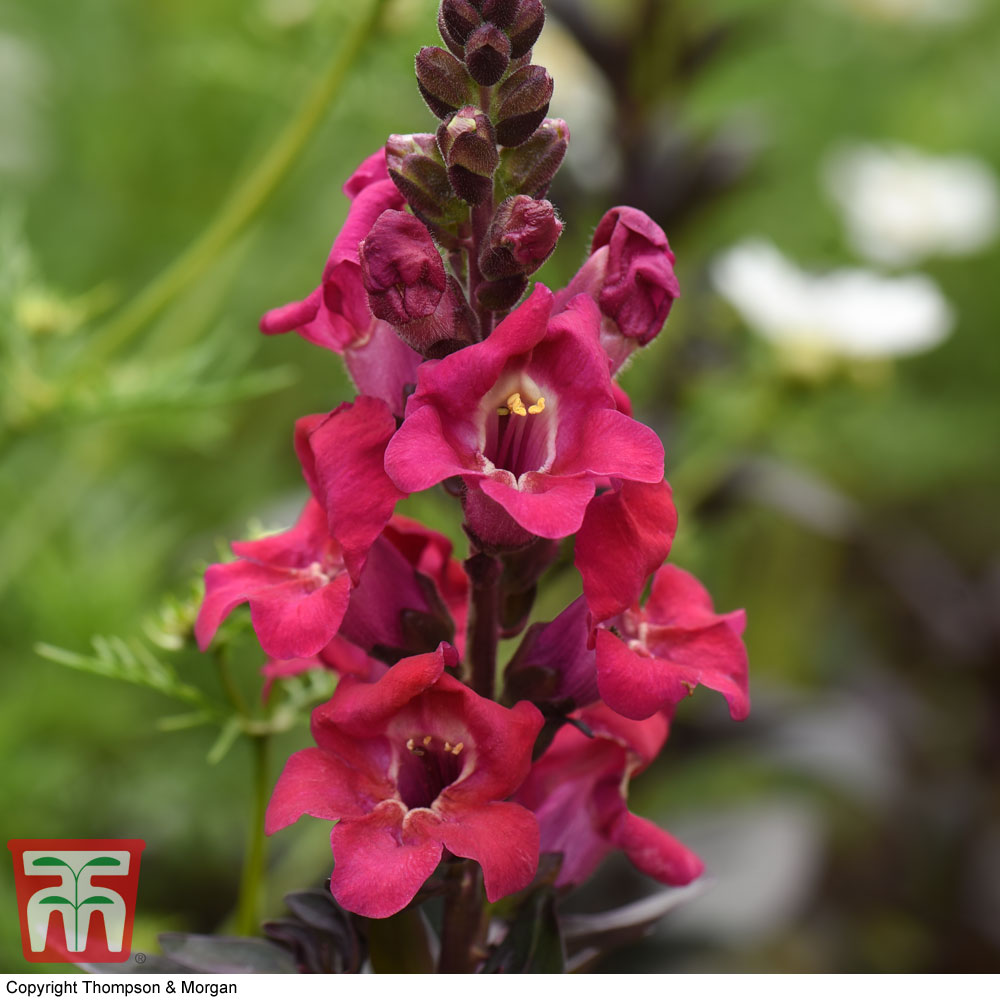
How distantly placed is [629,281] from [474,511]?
0.40 feet

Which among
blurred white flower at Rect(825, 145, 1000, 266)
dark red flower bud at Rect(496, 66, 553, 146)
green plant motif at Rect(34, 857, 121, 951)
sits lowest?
green plant motif at Rect(34, 857, 121, 951)

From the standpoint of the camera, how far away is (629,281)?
48 centimetres

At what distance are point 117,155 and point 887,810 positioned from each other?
1450 millimetres

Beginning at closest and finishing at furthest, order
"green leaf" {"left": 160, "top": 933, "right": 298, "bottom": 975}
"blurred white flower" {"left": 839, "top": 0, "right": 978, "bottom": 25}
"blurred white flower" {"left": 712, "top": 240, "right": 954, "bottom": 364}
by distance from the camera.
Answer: "green leaf" {"left": 160, "top": 933, "right": 298, "bottom": 975}
"blurred white flower" {"left": 712, "top": 240, "right": 954, "bottom": 364}
"blurred white flower" {"left": 839, "top": 0, "right": 978, "bottom": 25}

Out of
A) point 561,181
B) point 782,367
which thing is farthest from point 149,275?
point 782,367

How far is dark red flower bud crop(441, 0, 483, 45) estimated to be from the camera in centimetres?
46

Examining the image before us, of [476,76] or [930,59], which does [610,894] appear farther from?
[930,59]

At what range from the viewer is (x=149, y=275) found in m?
1.68

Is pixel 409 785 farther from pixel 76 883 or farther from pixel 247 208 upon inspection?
pixel 247 208

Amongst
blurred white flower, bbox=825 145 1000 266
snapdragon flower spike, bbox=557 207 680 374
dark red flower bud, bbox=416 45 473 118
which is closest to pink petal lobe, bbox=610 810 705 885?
snapdragon flower spike, bbox=557 207 680 374

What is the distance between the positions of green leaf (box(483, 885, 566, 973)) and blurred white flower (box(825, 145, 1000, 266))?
4.13 ft

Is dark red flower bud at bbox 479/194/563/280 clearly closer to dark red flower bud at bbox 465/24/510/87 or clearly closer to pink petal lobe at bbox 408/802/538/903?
dark red flower bud at bbox 465/24/510/87

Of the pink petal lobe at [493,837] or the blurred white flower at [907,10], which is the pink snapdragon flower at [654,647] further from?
the blurred white flower at [907,10]

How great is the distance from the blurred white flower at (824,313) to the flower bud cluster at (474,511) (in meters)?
0.69
